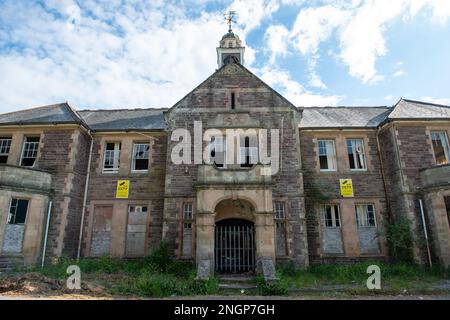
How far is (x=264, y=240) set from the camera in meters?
12.0

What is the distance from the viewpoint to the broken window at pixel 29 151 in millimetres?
16217

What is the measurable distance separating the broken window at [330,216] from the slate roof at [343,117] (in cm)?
472

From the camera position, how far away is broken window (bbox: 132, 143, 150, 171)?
56.2 feet

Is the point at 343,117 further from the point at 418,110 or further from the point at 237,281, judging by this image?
the point at 237,281

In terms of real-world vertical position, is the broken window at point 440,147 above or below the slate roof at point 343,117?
below

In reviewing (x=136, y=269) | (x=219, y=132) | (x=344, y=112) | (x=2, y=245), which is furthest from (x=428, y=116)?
(x=2, y=245)

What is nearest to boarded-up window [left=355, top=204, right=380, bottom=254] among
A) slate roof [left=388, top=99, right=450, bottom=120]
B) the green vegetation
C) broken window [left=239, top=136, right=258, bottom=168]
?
the green vegetation

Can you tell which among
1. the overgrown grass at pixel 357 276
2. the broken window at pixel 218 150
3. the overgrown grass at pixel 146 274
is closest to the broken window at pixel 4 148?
the overgrown grass at pixel 146 274

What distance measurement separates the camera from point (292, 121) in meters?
15.9

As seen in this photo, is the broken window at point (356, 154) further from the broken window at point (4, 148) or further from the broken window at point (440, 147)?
the broken window at point (4, 148)

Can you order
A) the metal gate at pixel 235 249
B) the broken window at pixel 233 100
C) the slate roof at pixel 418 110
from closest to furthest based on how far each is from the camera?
the metal gate at pixel 235 249 < the broken window at pixel 233 100 < the slate roof at pixel 418 110
